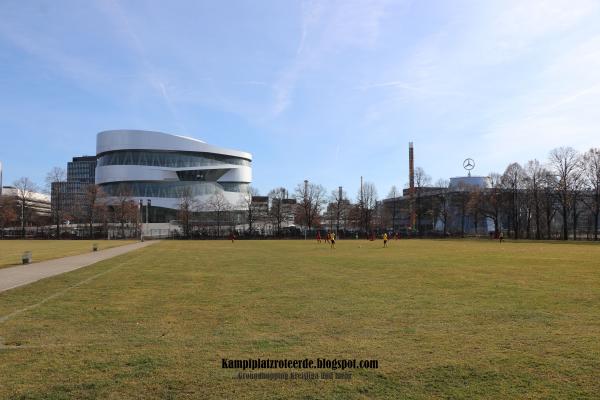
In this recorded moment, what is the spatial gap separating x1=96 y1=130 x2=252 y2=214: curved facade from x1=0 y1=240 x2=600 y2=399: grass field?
108 meters

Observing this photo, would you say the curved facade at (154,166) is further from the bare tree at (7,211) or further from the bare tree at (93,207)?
the bare tree at (7,211)

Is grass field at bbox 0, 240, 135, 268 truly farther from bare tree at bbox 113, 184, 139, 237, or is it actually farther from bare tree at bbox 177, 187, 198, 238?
bare tree at bbox 113, 184, 139, 237

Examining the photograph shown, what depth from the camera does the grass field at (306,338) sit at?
19.6 feet

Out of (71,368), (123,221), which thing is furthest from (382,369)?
(123,221)

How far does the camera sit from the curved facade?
120188 mm

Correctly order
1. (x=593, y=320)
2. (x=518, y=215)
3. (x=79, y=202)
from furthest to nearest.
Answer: (x=79, y=202), (x=518, y=215), (x=593, y=320)

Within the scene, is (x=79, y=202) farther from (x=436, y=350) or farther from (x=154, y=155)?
(x=436, y=350)

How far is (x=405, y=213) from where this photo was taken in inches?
5276

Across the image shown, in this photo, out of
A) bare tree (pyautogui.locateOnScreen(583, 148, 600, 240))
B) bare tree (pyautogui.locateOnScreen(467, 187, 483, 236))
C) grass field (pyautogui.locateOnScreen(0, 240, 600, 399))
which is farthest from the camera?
bare tree (pyautogui.locateOnScreen(467, 187, 483, 236))

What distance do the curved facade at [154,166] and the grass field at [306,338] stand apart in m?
108

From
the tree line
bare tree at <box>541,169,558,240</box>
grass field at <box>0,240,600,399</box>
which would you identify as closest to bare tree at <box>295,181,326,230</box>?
the tree line

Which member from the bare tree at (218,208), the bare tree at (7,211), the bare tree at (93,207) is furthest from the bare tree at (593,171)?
the bare tree at (7,211)

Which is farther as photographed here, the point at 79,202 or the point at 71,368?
the point at 79,202

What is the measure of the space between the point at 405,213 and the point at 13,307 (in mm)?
126692
